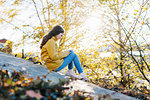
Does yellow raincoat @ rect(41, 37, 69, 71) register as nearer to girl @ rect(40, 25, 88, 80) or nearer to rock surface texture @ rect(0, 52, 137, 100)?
girl @ rect(40, 25, 88, 80)

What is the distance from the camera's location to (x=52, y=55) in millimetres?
3580

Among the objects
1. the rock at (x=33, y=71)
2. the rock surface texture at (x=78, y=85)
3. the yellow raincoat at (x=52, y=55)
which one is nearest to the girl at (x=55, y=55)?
the yellow raincoat at (x=52, y=55)

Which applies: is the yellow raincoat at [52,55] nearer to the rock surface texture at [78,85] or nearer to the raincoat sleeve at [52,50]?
the raincoat sleeve at [52,50]

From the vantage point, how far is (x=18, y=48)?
5.91 meters

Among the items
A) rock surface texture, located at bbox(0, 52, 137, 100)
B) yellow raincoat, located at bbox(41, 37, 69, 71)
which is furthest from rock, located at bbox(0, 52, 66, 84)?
yellow raincoat, located at bbox(41, 37, 69, 71)

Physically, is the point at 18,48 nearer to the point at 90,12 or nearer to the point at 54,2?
the point at 54,2

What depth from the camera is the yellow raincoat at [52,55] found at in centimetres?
357

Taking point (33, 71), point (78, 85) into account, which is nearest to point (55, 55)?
point (33, 71)

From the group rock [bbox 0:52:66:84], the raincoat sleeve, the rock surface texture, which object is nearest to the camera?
the rock surface texture

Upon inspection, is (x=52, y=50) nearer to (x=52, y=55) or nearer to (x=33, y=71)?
(x=52, y=55)

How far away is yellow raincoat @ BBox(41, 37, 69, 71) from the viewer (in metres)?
3.57

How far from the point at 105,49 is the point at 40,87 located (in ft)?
20.6

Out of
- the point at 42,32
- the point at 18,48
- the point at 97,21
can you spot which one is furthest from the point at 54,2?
the point at 18,48

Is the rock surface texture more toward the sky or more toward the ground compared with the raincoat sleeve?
more toward the ground
